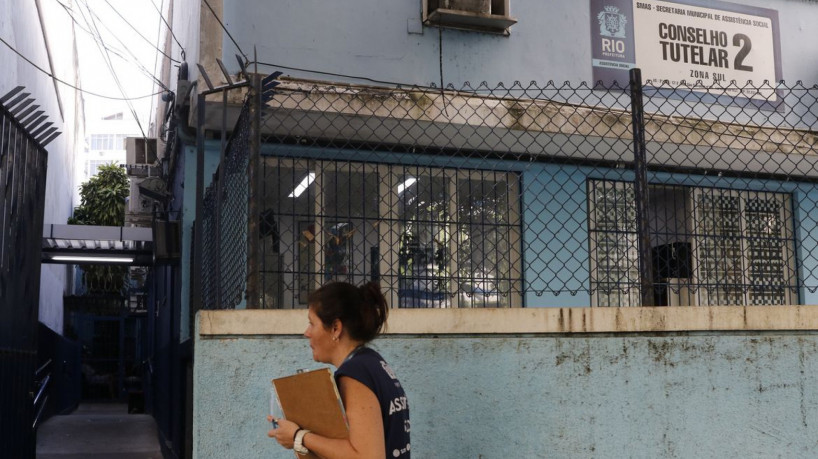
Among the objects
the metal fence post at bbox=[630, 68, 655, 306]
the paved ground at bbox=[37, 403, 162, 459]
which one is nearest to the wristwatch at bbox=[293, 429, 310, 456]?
the metal fence post at bbox=[630, 68, 655, 306]

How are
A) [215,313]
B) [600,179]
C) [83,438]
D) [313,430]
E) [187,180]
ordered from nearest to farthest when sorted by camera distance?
[313,430] < [215,313] < [187,180] < [600,179] < [83,438]

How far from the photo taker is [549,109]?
7.41 m

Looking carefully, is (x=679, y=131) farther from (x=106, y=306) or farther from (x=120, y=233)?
(x=106, y=306)

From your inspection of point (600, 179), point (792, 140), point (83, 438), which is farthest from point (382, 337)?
point (83, 438)

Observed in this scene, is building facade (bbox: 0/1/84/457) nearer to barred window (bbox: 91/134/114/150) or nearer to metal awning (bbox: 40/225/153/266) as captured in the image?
metal awning (bbox: 40/225/153/266)

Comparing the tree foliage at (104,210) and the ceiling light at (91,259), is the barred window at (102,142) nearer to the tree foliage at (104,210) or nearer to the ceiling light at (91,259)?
the tree foliage at (104,210)

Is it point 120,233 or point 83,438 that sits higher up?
point 120,233

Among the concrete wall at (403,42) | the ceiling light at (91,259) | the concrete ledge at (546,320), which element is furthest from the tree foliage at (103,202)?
the concrete ledge at (546,320)

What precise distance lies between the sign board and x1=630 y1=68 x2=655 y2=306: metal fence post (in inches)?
173

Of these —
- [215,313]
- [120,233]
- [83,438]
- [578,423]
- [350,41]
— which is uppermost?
[350,41]

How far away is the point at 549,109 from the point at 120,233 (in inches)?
228

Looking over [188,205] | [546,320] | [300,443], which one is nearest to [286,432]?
[300,443]

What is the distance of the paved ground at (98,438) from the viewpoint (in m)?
9.37

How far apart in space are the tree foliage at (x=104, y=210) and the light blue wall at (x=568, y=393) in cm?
1652
